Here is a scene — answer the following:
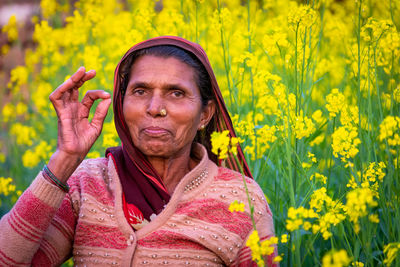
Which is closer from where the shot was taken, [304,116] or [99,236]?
[99,236]

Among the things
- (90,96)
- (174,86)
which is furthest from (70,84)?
(174,86)

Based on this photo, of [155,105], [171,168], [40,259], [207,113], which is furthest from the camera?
[207,113]

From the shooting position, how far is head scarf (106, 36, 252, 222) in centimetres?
205

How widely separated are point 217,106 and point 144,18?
4.15 feet

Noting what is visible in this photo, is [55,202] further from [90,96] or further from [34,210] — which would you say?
[90,96]

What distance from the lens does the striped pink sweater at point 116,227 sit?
71.6 inches

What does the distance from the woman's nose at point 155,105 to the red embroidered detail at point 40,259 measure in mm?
708

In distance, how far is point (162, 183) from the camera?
6.97 feet

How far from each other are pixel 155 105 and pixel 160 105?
0.03 metres

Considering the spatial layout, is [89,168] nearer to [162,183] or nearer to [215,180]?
[162,183]

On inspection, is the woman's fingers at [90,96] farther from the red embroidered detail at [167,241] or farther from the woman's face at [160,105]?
the red embroidered detail at [167,241]

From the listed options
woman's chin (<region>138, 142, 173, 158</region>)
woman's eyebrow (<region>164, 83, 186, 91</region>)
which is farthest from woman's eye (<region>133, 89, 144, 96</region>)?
woman's chin (<region>138, 142, 173, 158</region>)

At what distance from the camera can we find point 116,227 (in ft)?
6.45

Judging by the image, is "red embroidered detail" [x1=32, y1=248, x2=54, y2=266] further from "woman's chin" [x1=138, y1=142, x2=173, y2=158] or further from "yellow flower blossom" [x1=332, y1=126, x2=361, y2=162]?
"yellow flower blossom" [x1=332, y1=126, x2=361, y2=162]
